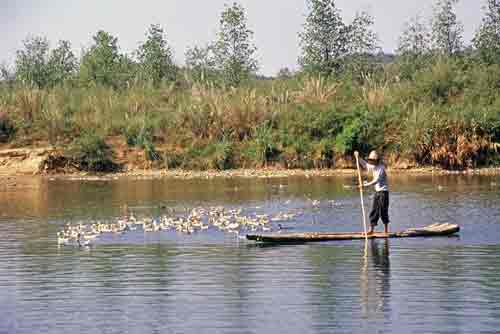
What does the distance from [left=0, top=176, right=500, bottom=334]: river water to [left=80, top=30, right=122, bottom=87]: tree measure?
961 inches

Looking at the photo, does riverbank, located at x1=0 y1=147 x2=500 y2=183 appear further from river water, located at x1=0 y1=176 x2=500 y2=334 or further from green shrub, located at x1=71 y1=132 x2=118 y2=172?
river water, located at x1=0 y1=176 x2=500 y2=334

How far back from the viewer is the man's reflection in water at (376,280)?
13383 mm

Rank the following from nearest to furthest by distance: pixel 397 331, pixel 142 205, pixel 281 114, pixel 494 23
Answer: pixel 397 331 < pixel 142 205 < pixel 281 114 < pixel 494 23

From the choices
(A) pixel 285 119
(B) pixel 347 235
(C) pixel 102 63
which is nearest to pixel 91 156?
(A) pixel 285 119

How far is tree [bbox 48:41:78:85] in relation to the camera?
52250mm

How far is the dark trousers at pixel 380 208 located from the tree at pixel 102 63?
30656 millimetres

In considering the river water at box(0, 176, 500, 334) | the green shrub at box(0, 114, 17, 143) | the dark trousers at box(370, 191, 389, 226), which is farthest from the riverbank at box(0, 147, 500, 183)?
the dark trousers at box(370, 191, 389, 226)

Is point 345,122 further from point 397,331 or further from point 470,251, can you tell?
point 397,331

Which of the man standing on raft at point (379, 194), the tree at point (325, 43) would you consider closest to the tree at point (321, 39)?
the tree at point (325, 43)

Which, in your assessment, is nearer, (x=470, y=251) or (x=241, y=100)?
(x=470, y=251)

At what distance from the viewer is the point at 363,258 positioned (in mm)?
17484

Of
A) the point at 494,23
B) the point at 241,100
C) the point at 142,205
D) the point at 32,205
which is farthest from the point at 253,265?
the point at 494,23

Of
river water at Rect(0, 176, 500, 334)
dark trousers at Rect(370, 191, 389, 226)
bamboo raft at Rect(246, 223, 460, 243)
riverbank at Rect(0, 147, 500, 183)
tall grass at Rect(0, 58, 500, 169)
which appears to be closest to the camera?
river water at Rect(0, 176, 500, 334)

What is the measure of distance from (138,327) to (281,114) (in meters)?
27.9
